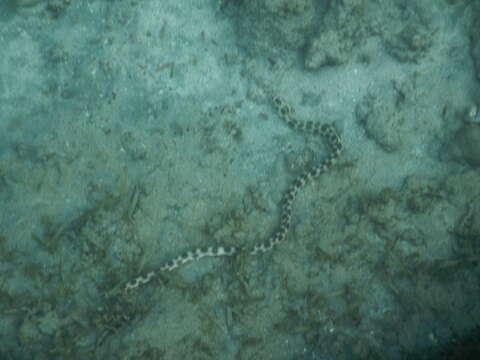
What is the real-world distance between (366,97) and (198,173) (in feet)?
12.6

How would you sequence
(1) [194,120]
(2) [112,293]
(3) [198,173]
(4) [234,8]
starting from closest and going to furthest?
(2) [112,293] → (3) [198,173] → (1) [194,120] → (4) [234,8]

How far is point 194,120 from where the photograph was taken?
891 cm

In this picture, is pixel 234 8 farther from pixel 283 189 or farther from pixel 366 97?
pixel 283 189

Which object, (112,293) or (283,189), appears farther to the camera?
(283,189)

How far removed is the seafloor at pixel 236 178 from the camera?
7246mm

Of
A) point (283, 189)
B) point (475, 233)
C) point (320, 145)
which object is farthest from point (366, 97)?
point (475, 233)

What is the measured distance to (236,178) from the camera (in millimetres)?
8406

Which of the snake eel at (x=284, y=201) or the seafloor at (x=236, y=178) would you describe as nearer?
the seafloor at (x=236, y=178)

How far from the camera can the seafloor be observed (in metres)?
7.25

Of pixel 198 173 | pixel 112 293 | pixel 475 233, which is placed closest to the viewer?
pixel 112 293

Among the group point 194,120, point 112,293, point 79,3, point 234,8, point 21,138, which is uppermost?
point 234,8

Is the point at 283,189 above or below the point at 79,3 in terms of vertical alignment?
below

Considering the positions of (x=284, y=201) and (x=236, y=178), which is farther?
(x=236, y=178)

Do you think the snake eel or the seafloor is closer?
the seafloor
